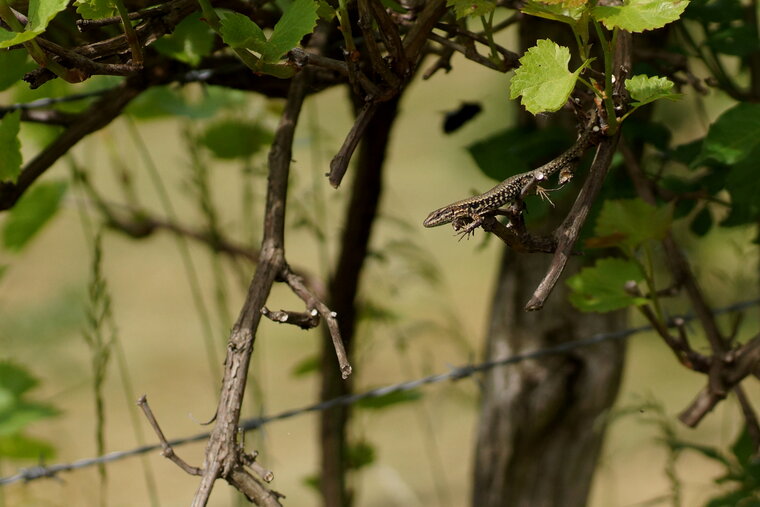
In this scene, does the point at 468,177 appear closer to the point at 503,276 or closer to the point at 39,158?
the point at 503,276

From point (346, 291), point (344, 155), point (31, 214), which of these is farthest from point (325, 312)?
point (31, 214)

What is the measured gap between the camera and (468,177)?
4.10 m

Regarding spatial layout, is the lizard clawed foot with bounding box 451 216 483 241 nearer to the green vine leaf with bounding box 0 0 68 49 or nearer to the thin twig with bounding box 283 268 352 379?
the thin twig with bounding box 283 268 352 379

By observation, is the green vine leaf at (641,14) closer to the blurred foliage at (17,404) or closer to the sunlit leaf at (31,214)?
the blurred foliage at (17,404)

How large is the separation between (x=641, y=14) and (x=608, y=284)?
346 mm

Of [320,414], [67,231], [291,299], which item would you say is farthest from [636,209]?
[67,231]

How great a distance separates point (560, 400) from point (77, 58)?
96 cm

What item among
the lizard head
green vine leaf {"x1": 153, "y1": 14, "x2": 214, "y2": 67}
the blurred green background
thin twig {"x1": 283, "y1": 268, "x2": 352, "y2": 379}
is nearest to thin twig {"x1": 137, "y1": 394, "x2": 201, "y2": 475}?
thin twig {"x1": 283, "y1": 268, "x2": 352, "y2": 379}

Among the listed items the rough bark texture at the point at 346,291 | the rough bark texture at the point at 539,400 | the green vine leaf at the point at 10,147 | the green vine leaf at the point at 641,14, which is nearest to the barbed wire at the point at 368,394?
the rough bark texture at the point at 539,400

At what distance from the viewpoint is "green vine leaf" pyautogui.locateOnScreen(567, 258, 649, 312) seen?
0.82 meters

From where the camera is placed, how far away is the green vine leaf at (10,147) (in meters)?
0.75

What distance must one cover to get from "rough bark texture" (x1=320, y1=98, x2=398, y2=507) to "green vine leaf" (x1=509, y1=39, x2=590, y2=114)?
59cm

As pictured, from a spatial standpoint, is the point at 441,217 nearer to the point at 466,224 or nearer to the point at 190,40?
the point at 466,224

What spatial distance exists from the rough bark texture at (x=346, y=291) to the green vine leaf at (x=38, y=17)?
0.65 m
